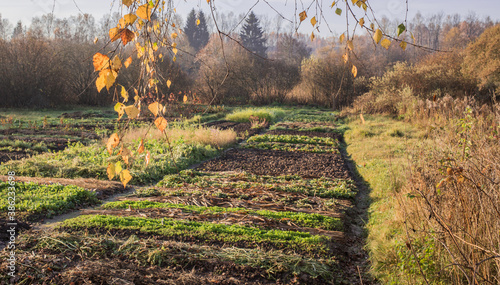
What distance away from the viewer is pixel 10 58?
60.8 feet

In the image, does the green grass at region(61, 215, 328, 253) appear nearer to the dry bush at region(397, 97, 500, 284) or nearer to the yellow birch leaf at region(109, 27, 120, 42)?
the dry bush at region(397, 97, 500, 284)

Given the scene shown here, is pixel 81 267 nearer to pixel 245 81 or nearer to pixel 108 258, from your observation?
pixel 108 258

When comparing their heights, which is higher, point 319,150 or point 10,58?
point 10,58

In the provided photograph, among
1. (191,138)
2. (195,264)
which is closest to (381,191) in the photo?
(195,264)

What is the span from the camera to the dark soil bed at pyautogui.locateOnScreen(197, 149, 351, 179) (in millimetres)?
6957

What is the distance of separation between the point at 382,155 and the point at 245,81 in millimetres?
17045

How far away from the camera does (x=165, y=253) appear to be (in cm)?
315

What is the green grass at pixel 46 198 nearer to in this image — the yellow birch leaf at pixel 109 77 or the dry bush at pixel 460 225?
the yellow birch leaf at pixel 109 77

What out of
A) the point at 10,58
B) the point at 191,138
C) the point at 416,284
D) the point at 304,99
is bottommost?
the point at 416,284

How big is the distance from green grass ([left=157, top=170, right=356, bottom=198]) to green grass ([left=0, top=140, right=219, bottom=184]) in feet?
1.45

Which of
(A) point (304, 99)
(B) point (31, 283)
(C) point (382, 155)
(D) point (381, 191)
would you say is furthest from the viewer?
(A) point (304, 99)

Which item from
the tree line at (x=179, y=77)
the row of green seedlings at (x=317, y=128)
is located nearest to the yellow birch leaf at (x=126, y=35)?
the row of green seedlings at (x=317, y=128)

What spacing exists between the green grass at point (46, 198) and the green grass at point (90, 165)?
856 mm

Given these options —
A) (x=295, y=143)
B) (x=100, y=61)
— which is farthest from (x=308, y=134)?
(x=100, y=61)
